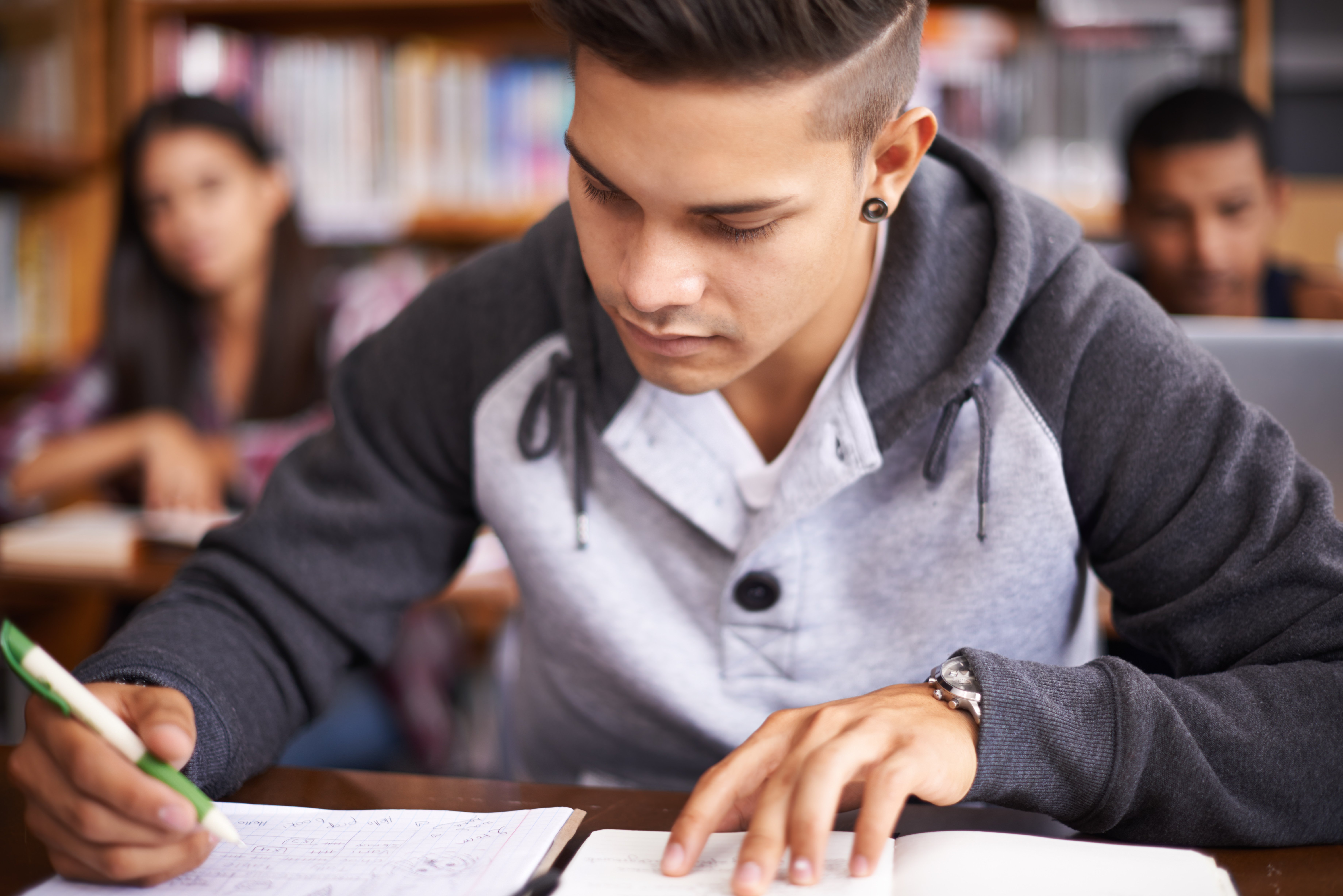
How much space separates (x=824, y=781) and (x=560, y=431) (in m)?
0.43

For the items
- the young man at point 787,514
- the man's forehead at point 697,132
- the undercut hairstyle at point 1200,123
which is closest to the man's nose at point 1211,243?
the undercut hairstyle at point 1200,123

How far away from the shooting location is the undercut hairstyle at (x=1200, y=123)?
1871 millimetres

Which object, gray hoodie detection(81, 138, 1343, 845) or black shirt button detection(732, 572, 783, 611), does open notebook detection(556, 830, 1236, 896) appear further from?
black shirt button detection(732, 572, 783, 611)

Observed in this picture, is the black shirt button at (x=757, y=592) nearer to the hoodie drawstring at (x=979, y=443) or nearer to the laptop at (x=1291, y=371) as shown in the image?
the hoodie drawstring at (x=979, y=443)

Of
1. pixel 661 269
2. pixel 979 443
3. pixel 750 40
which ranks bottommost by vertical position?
pixel 979 443

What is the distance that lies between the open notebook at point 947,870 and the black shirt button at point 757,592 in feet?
0.82

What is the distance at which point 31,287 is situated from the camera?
2.57 metres

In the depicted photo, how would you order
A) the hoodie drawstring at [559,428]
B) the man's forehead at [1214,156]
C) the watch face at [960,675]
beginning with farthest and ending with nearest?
the man's forehead at [1214,156]
the hoodie drawstring at [559,428]
the watch face at [960,675]

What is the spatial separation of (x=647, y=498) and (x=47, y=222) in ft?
7.65

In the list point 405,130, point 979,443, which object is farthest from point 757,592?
point 405,130

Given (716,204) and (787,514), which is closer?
(716,204)

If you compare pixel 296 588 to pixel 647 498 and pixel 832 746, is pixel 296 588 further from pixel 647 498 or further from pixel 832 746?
pixel 832 746

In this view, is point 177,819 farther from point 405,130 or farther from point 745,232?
point 405,130

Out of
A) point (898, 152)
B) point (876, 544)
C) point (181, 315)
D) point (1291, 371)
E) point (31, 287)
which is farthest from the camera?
point (31, 287)
